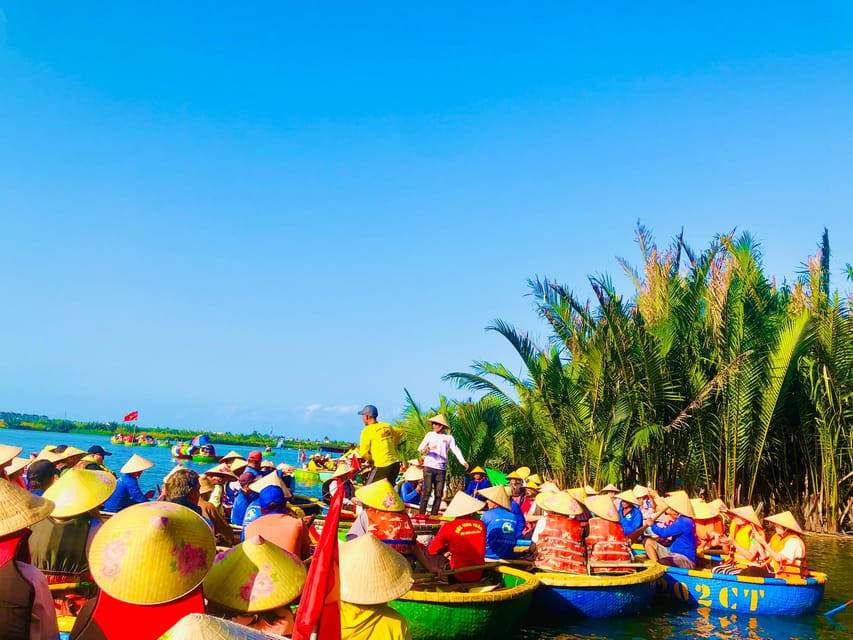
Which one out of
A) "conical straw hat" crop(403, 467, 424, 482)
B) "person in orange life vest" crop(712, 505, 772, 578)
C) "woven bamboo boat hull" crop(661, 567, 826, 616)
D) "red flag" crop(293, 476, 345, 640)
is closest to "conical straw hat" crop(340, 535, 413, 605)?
"red flag" crop(293, 476, 345, 640)

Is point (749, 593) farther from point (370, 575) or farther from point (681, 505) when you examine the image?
point (370, 575)

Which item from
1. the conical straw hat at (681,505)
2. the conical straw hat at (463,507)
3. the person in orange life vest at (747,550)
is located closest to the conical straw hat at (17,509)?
the conical straw hat at (463,507)

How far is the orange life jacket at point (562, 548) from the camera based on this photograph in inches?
370

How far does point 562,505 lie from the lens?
30.5 ft

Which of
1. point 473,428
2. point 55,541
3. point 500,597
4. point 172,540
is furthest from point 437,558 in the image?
point 473,428

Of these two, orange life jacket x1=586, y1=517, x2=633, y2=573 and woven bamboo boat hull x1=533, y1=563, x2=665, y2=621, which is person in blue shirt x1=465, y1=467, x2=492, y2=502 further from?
woven bamboo boat hull x1=533, y1=563, x2=665, y2=621

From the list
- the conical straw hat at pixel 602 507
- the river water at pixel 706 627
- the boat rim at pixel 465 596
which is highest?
the conical straw hat at pixel 602 507

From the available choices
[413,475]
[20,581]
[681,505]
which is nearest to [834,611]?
[681,505]

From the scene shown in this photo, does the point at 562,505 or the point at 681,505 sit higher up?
the point at 562,505

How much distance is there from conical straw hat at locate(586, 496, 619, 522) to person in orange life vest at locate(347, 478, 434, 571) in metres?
3.08

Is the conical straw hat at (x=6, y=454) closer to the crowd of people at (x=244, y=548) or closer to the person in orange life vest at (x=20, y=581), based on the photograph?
the crowd of people at (x=244, y=548)

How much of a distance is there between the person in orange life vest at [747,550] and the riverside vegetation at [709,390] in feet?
17.2

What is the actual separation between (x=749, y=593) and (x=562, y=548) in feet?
9.76

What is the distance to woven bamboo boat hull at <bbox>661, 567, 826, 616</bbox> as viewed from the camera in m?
10.1
